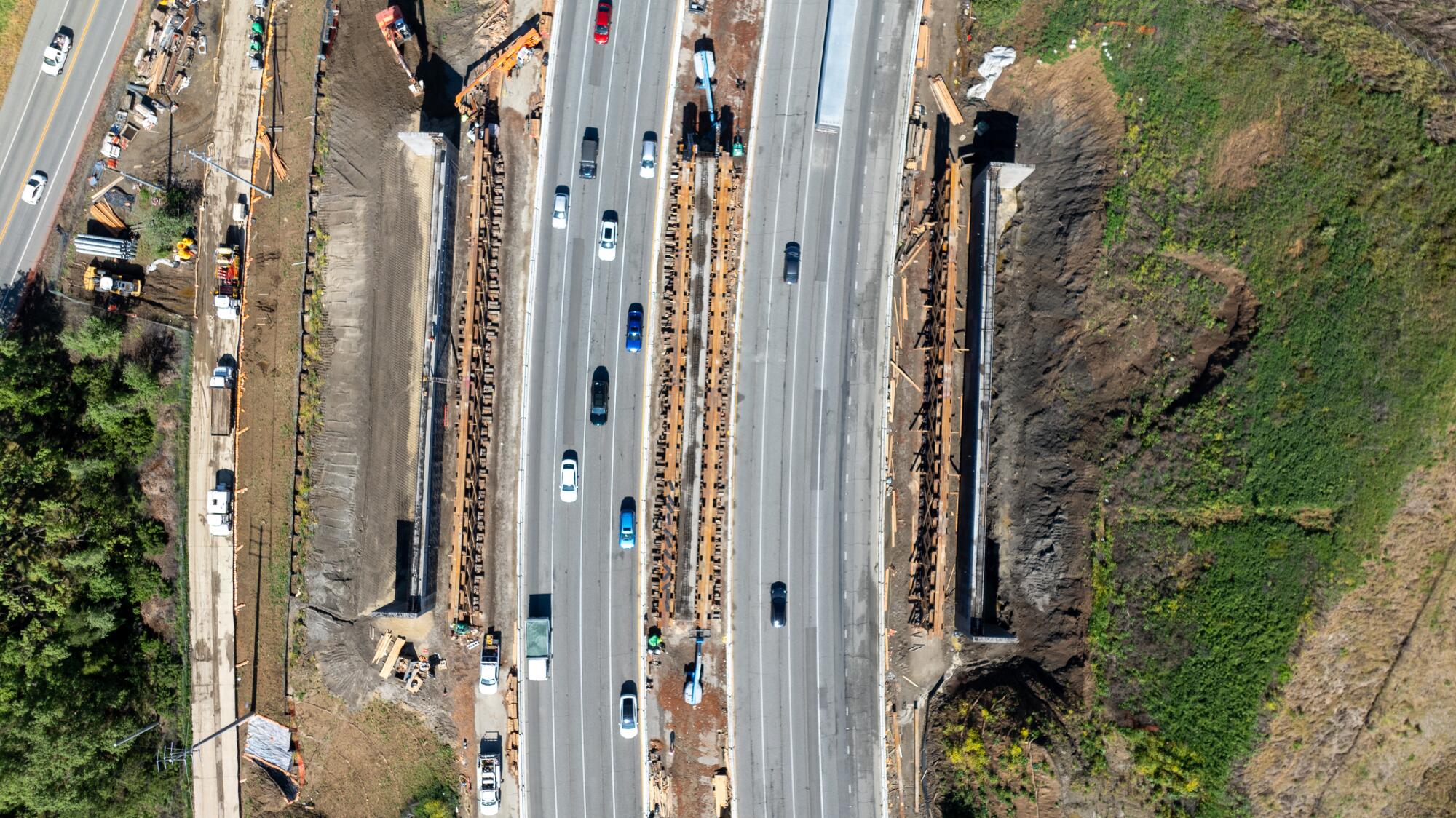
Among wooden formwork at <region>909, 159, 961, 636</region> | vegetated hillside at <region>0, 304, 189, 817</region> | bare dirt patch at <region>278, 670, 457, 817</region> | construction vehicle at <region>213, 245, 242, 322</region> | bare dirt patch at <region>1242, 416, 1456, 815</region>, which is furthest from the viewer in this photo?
construction vehicle at <region>213, 245, 242, 322</region>

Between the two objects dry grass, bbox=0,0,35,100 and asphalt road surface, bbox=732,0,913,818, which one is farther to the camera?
dry grass, bbox=0,0,35,100

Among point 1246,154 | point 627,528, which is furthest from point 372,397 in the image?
point 1246,154

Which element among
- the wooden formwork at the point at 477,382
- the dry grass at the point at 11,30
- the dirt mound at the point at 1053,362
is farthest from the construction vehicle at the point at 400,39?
the dirt mound at the point at 1053,362

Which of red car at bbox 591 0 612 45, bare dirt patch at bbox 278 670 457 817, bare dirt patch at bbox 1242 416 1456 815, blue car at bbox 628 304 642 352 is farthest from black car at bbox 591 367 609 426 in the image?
bare dirt patch at bbox 1242 416 1456 815

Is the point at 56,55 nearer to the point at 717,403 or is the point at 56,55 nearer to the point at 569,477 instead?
the point at 569,477

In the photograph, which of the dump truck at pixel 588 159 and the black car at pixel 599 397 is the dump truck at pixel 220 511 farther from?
the dump truck at pixel 588 159

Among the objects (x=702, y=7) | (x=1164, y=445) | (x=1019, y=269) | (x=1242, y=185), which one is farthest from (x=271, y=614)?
(x=1242, y=185)

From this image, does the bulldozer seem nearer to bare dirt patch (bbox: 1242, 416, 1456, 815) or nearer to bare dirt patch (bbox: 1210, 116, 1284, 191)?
bare dirt patch (bbox: 1210, 116, 1284, 191)
